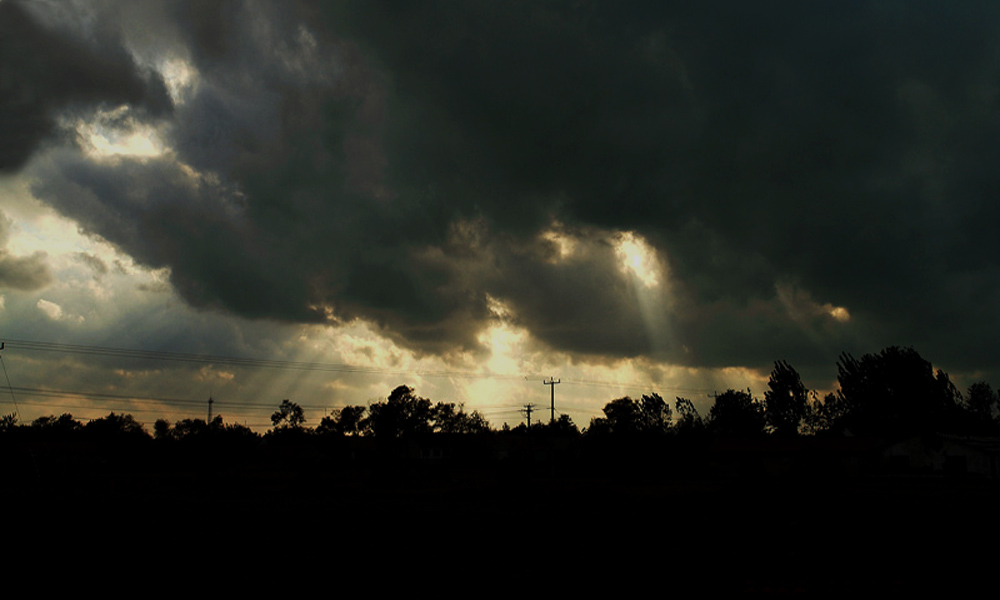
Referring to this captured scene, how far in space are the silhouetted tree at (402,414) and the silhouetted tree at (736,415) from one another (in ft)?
248

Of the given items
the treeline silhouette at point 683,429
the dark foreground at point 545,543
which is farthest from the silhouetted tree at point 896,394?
the dark foreground at point 545,543

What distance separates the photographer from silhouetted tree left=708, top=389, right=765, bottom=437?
14640 centimetres

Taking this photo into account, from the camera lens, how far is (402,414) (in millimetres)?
182500

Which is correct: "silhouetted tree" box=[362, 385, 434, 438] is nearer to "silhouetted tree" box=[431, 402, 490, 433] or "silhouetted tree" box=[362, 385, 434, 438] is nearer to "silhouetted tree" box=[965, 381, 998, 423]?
"silhouetted tree" box=[431, 402, 490, 433]

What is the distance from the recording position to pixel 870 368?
398 ft

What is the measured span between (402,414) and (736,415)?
284 feet

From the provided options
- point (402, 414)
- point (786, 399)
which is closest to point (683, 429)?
point (786, 399)

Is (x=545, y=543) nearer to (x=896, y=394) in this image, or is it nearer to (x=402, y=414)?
(x=896, y=394)

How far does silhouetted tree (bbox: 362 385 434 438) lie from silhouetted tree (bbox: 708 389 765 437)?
7563 cm

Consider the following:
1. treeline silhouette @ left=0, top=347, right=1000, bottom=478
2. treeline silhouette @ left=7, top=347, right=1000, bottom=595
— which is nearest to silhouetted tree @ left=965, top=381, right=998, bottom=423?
treeline silhouette @ left=0, top=347, right=1000, bottom=478

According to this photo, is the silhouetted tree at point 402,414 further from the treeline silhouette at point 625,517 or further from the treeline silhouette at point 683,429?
the treeline silhouette at point 625,517

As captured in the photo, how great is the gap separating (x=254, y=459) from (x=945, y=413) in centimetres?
12291

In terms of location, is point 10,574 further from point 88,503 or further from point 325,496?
point 325,496

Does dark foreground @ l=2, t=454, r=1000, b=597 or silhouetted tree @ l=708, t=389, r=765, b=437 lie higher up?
silhouetted tree @ l=708, t=389, r=765, b=437
